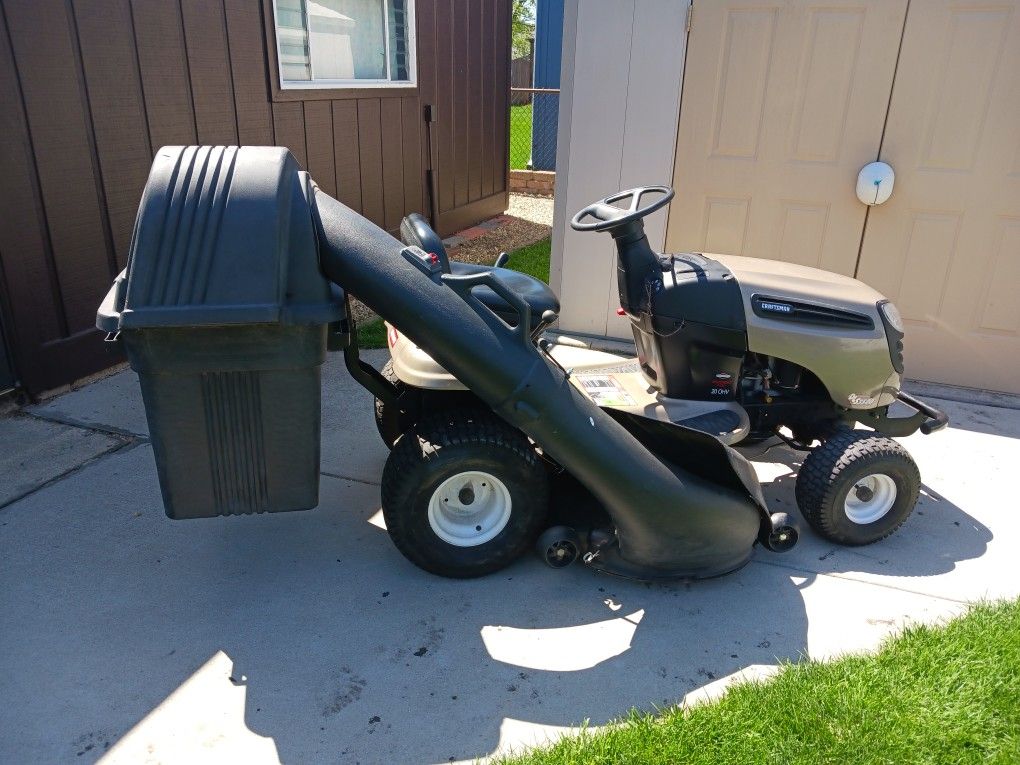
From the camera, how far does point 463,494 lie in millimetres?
3113

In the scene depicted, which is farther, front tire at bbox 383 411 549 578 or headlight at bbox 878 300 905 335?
headlight at bbox 878 300 905 335

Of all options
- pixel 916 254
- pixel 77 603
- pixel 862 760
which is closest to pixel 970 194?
pixel 916 254

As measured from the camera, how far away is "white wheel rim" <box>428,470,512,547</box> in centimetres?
301

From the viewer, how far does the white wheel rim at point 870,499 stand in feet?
11.0

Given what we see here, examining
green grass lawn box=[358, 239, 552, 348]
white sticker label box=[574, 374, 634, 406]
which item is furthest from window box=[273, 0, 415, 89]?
white sticker label box=[574, 374, 634, 406]

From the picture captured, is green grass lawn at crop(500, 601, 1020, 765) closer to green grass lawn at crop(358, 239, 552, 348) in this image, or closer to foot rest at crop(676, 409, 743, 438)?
foot rest at crop(676, 409, 743, 438)

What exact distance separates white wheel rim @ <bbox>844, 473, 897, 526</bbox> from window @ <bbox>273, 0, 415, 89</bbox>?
5.21 meters

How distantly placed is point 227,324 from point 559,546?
56.8 inches

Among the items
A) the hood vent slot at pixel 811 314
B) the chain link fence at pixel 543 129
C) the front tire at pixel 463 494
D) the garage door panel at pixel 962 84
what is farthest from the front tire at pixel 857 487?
the chain link fence at pixel 543 129

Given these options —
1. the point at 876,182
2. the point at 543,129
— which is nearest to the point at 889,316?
the point at 876,182

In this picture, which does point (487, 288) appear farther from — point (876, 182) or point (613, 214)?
point (876, 182)

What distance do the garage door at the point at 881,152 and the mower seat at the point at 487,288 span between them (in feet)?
7.48

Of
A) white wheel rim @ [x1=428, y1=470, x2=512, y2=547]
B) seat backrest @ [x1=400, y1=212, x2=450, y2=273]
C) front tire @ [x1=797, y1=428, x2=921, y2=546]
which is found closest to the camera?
seat backrest @ [x1=400, y1=212, x2=450, y2=273]

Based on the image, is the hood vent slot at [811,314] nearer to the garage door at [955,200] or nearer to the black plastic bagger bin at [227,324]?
the black plastic bagger bin at [227,324]
